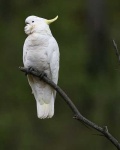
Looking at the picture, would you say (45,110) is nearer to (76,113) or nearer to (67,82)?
(76,113)

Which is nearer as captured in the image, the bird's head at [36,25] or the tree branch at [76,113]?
the tree branch at [76,113]

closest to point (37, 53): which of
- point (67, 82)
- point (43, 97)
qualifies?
point (43, 97)

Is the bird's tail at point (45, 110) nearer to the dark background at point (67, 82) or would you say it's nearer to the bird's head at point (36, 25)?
the bird's head at point (36, 25)

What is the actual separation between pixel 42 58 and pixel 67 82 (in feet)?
22.9

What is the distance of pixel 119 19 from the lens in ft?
46.2

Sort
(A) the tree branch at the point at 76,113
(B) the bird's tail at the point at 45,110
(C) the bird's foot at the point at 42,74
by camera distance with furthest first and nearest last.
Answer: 1. (B) the bird's tail at the point at 45,110
2. (C) the bird's foot at the point at 42,74
3. (A) the tree branch at the point at 76,113

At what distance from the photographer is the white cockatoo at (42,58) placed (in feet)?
16.9

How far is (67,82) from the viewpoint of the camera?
483 inches

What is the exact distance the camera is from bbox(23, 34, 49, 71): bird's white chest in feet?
17.1

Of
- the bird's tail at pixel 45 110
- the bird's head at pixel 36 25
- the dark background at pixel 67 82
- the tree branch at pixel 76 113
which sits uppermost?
the bird's head at pixel 36 25

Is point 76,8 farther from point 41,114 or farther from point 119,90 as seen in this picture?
point 41,114

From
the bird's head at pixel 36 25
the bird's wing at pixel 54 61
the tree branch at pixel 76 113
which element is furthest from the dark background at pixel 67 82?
the tree branch at pixel 76 113

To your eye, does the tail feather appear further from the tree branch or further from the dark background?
the dark background

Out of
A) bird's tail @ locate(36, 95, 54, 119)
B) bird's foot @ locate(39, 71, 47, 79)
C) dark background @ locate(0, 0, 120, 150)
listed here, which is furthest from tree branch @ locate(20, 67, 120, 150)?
dark background @ locate(0, 0, 120, 150)
